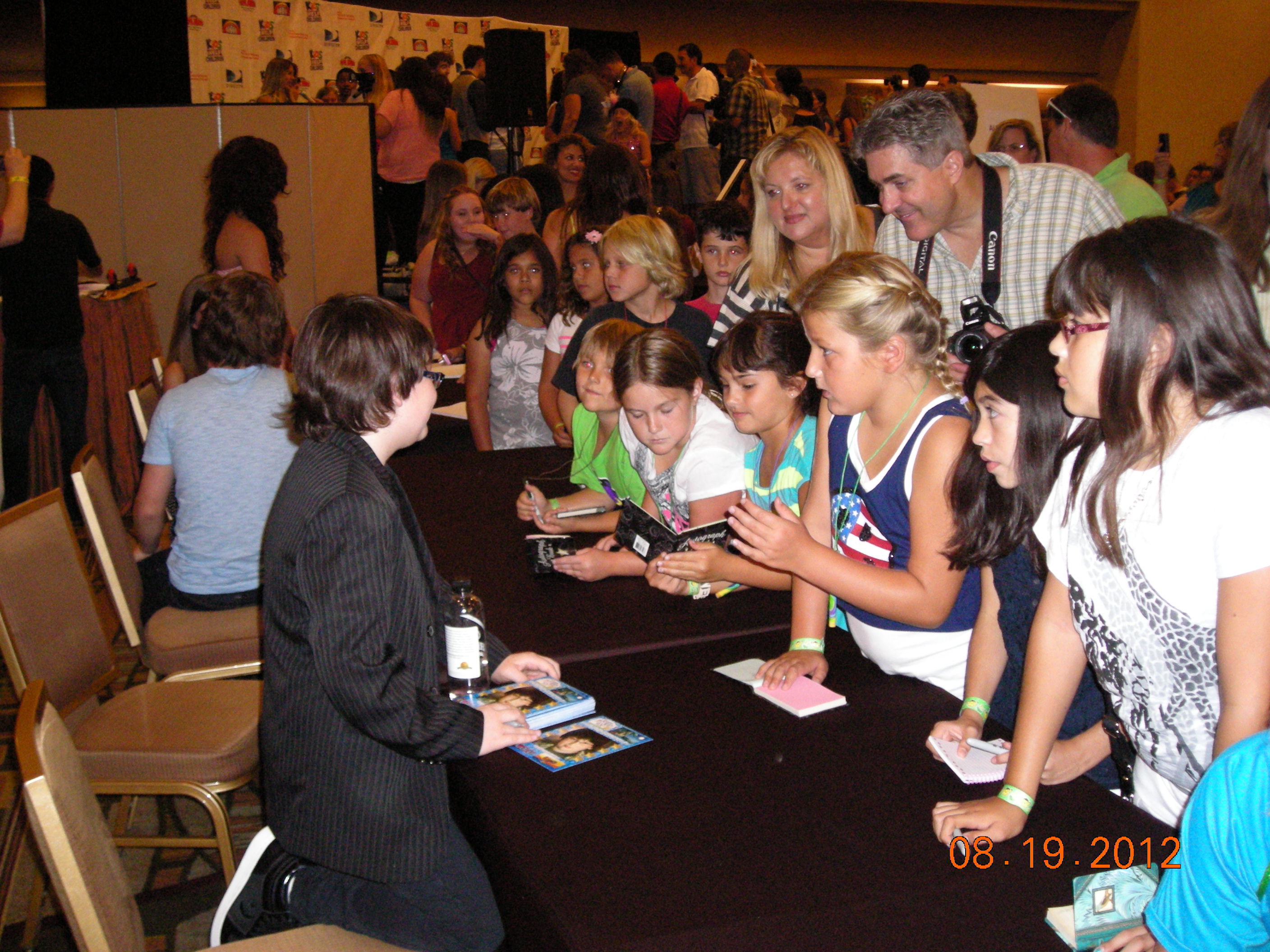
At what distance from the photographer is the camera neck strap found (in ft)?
8.95

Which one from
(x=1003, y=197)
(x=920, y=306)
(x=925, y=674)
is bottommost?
(x=925, y=674)

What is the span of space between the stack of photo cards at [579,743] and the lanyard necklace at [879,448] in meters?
0.69

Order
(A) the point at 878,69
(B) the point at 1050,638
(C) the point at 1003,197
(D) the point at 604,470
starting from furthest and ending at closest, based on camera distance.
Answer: (A) the point at 878,69 → (D) the point at 604,470 → (C) the point at 1003,197 → (B) the point at 1050,638

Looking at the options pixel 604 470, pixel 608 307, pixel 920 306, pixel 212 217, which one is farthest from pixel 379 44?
pixel 920 306

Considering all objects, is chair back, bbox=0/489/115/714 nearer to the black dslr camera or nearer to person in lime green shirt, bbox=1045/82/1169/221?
the black dslr camera

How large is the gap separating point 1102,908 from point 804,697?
0.65 m

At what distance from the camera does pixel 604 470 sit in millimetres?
3154

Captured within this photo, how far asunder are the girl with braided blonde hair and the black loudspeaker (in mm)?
6391

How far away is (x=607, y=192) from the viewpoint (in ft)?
15.5

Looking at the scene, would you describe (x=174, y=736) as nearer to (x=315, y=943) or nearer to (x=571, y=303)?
(x=315, y=943)

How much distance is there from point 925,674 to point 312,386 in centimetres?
123

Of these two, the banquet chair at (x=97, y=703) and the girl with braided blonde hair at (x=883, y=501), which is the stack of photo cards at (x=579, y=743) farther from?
the banquet chair at (x=97, y=703)

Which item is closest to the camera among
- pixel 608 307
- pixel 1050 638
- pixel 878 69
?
pixel 1050 638

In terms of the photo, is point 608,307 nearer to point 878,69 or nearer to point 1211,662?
point 1211,662
